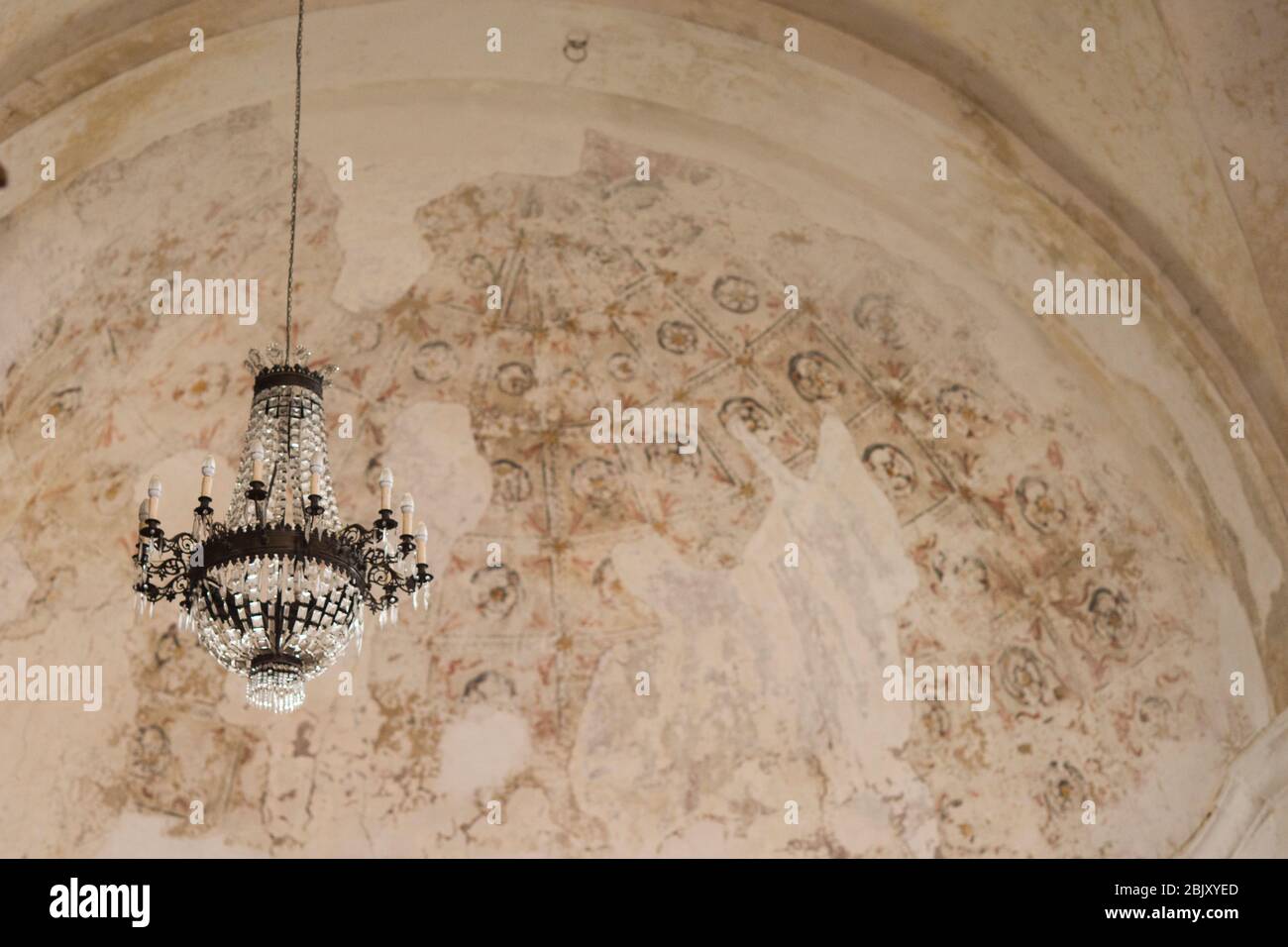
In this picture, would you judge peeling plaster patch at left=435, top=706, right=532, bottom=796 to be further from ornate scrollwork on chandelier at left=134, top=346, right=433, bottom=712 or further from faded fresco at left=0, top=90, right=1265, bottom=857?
ornate scrollwork on chandelier at left=134, top=346, right=433, bottom=712

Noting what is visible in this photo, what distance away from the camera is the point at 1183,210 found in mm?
9445

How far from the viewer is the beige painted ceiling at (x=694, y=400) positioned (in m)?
9.49

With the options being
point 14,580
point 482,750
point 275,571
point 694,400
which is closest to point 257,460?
point 275,571

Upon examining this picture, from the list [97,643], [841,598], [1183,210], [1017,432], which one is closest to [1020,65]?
[1183,210]

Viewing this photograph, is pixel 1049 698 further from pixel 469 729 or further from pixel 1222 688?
pixel 469 729

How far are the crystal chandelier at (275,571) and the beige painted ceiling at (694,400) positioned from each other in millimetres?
2660

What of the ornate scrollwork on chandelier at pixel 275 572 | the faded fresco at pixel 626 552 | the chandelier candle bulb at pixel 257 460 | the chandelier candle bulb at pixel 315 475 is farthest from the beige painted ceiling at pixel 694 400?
the ornate scrollwork on chandelier at pixel 275 572

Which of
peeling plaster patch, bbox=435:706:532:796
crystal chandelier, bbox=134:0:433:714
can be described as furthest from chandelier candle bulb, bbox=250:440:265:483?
peeling plaster patch, bbox=435:706:532:796

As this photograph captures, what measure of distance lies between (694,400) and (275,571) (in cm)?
531

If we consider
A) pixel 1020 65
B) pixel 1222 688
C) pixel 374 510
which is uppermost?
pixel 1020 65

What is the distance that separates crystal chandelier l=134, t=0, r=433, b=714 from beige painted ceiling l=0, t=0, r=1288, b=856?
2660 millimetres

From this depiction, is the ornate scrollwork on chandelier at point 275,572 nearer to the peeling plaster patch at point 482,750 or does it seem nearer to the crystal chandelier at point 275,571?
the crystal chandelier at point 275,571

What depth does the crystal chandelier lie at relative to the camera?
24.8ft

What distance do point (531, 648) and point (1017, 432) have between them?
419 centimetres
